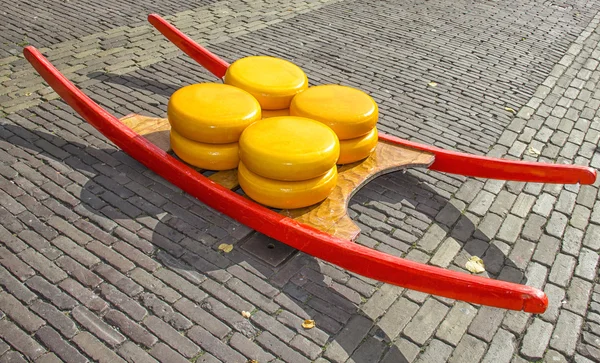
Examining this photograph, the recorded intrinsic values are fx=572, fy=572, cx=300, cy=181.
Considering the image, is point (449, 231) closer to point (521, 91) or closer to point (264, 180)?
point (264, 180)

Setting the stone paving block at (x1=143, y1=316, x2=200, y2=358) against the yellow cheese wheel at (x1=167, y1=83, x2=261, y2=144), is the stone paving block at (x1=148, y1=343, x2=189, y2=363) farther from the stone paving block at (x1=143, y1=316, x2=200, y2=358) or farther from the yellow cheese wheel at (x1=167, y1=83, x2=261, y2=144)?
the yellow cheese wheel at (x1=167, y1=83, x2=261, y2=144)

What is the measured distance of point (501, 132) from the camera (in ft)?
21.4

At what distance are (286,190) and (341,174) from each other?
2.41ft

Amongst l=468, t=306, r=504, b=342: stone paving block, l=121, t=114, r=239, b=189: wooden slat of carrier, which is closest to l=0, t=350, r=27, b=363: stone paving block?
l=121, t=114, r=239, b=189: wooden slat of carrier

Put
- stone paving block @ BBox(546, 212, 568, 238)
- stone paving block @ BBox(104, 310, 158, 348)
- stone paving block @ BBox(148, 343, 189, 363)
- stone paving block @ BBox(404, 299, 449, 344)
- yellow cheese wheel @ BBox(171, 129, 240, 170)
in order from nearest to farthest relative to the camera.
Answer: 1. stone paving block @ BBox(148, 343, 189, 363)
2. stone paving block @ BBox(104, 310, 158, 348)
3. stone paving block @ BBox(404, 299, 449, 344)
4. yellow cheese wheel @ BBox(171, 129, 240, 170)
5. stone paving block @ BBox(546, 212, 568, 238)

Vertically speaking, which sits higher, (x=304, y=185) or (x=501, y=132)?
(x=304, y=185)

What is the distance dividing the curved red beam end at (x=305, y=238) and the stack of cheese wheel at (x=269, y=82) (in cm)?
96

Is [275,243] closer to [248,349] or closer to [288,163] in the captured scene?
[288,163]

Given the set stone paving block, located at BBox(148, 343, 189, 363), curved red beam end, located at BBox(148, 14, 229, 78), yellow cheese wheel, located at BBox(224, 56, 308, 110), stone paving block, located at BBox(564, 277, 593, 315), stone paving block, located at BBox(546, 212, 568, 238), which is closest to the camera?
stone paving block, located at BBox(148, 343, 189, 363)

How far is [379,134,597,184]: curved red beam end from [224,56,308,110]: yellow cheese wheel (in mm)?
996

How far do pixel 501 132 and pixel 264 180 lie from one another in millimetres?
3363

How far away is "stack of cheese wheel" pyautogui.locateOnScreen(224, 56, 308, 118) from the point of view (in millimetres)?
5211

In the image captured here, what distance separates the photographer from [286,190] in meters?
4.38

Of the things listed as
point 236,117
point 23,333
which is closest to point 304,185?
point 236,117
